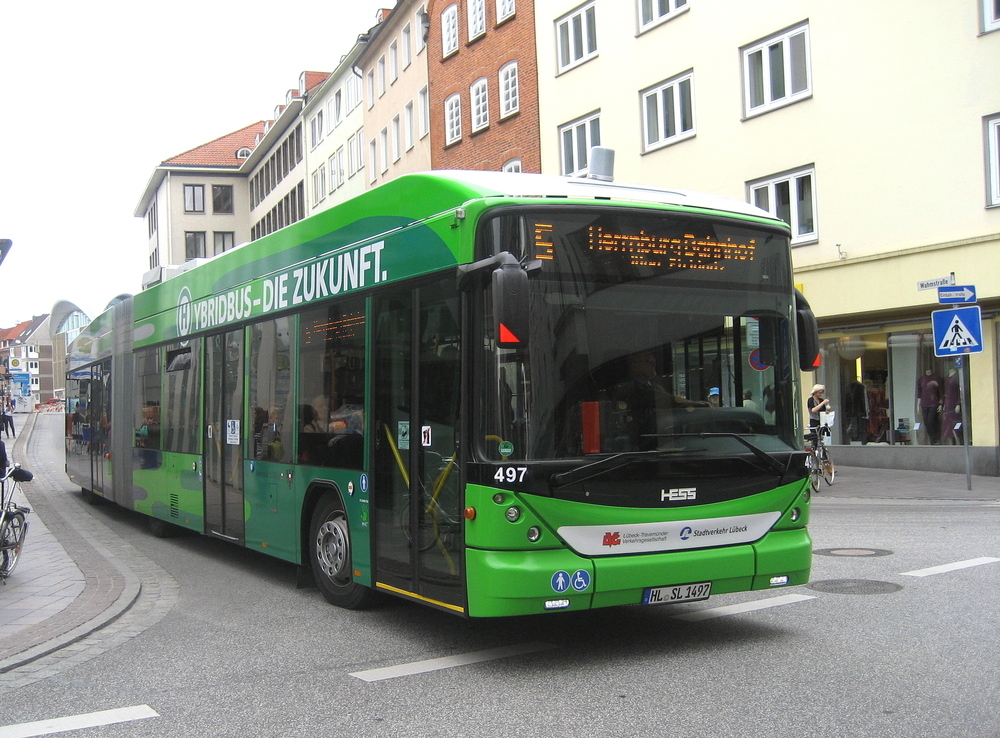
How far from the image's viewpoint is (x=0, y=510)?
10016 mm

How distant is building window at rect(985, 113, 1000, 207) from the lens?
1900 centimetres

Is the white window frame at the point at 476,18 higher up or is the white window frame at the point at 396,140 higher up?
the white window frame at the point at 476,18

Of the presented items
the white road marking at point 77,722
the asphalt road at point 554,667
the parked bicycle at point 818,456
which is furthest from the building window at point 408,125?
the white road marking at point 77,722

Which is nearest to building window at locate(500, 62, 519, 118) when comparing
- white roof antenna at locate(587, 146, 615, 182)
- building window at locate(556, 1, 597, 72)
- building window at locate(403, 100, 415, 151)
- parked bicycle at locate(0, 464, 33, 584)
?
building window at locate(556, 1, 597, 72)

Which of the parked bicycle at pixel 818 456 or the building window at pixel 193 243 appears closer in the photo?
the parked bicycle at pixel 818 456

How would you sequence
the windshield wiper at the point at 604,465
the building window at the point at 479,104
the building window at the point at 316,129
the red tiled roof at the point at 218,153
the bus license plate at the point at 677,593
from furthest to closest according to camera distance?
the red tiled roof at the point at 218,153, the building window at the point at 316,129, the building window at the point at 479,104, the bus license plate at the point at 677,593, the windshield wiper at the point at 604,465

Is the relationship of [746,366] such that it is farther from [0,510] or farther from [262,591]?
[0,510]

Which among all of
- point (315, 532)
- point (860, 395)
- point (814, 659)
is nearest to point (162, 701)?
point (315, 532)

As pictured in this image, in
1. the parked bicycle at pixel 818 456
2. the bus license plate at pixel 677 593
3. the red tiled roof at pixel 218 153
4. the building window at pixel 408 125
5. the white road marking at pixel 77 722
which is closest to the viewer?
the white road marking at pixel 77 722

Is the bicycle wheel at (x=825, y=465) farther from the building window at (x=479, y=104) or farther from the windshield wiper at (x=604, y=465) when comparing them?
the building window at (x=479, y=104)

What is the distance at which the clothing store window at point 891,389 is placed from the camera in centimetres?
2053

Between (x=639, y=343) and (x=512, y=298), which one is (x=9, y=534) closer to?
(x=512, y=298)

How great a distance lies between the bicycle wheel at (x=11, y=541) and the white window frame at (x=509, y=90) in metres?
24.8

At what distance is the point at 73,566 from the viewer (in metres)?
11.2
